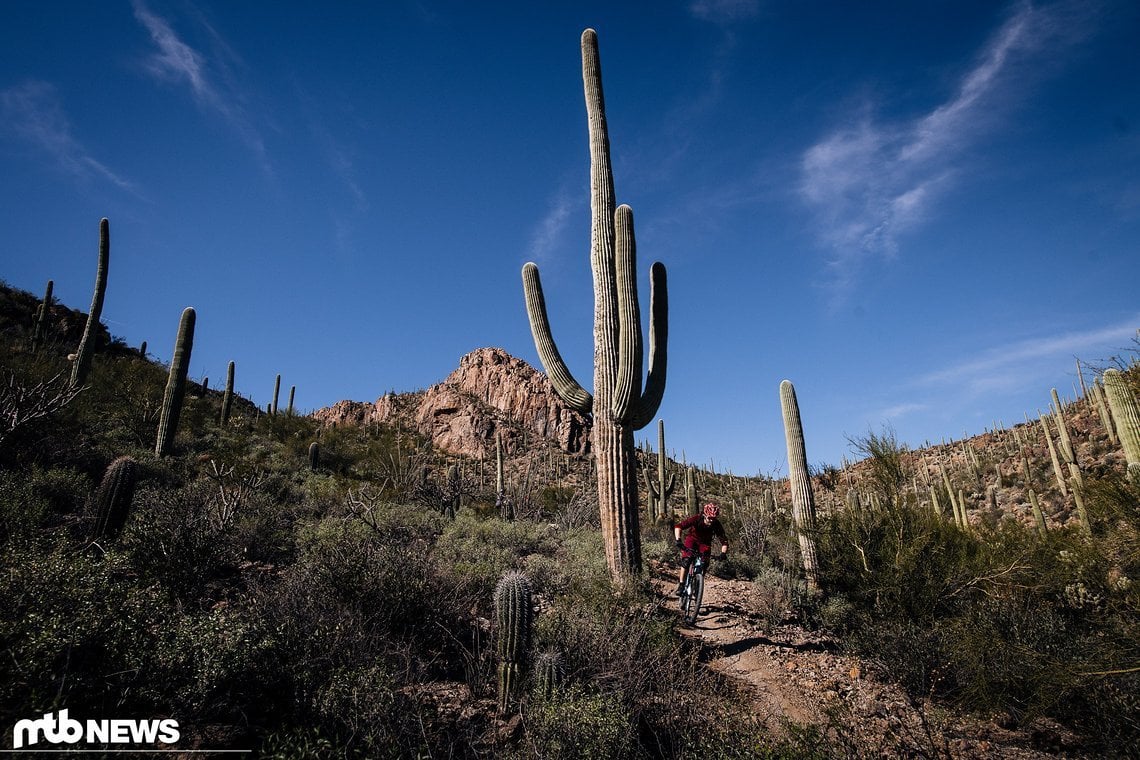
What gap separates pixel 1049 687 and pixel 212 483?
Result: 1162cm

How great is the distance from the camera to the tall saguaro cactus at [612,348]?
7.15 m

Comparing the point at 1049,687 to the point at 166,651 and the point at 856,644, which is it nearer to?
the point at 856,644

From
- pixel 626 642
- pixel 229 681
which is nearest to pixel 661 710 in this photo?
pixel 626 642

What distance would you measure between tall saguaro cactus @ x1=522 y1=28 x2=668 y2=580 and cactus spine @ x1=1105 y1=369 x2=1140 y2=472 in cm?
564

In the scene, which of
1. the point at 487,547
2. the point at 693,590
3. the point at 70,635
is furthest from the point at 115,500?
the point at 693,590

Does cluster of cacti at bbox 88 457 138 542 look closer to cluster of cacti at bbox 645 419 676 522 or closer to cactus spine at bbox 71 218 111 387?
cactus spine at bbox 71 218 111 387

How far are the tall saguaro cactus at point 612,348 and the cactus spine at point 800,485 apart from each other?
3.73 metres

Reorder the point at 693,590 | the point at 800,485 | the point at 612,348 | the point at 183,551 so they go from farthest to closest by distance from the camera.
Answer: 1. the point at 800,485
2. the point at 612,348
3. the point at 693,590
4. the point at 183,551

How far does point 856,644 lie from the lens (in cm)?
654

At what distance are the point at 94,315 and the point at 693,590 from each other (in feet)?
59.4

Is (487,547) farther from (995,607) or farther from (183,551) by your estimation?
(995,607)

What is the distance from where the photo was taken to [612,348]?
778cm

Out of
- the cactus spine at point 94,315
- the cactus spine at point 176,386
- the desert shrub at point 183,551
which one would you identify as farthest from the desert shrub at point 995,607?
the cactus spine at point 94,315

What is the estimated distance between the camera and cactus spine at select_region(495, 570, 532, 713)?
4.17 metres
